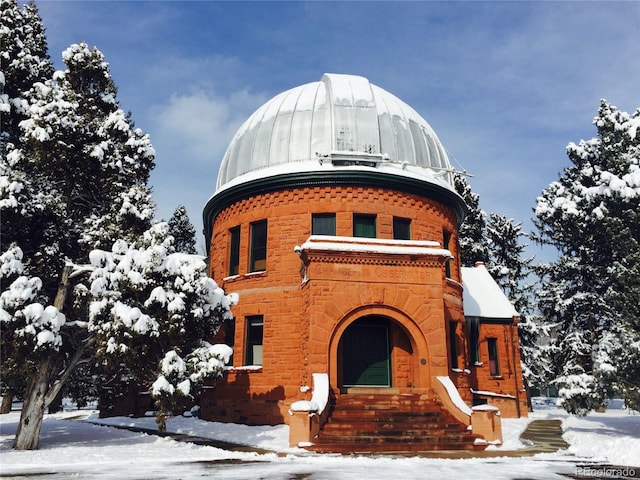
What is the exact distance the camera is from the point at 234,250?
20359mm

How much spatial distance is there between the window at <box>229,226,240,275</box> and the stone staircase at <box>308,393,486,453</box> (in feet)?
25.2

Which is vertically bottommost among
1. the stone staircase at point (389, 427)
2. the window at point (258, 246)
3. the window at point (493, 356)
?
the stone staircase at point (389, 427)

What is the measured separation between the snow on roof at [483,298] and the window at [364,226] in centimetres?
821

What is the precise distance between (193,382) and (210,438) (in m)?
3.14

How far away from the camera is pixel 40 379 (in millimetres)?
13133

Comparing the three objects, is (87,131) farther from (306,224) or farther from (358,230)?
(358,230)

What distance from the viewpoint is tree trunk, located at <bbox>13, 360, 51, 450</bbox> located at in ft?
41.5

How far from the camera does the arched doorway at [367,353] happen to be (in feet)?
53.9

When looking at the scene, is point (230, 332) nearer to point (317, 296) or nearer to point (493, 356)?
point (317, 296)

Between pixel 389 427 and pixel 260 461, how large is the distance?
387cm

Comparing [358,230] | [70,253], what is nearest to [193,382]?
[70,253]

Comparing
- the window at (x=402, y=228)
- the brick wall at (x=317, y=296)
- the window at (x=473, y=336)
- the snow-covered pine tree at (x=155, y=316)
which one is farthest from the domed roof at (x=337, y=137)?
the window at (x=473, y=336)

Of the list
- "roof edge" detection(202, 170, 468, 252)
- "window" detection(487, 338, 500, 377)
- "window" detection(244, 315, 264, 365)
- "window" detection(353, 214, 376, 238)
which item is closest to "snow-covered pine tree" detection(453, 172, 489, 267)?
"window" detection(487, 338, 500, 377)

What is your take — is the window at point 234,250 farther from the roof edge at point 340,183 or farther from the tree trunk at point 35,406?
the tree trunk at point 35,406
